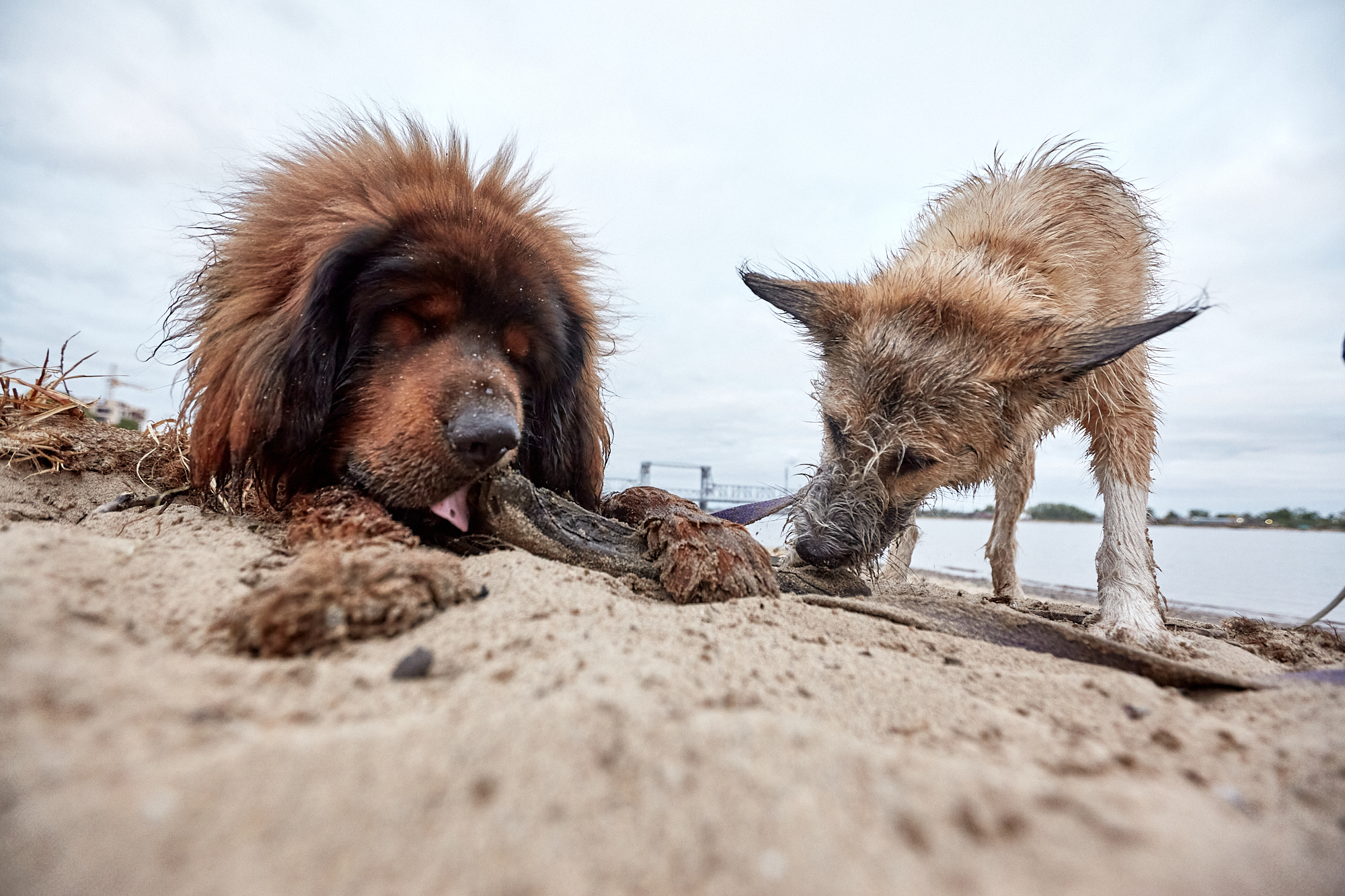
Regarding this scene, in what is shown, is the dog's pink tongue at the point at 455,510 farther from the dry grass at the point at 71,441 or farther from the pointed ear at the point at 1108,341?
the pointed ear at the point at 1108,341

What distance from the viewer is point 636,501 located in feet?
10.1

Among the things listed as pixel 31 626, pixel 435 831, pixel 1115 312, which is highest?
pixel 1115 312

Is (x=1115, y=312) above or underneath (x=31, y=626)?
above

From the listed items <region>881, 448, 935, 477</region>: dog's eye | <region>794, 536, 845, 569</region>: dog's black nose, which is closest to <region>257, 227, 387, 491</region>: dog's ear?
<region>794, 536, 845, 569</region>: dog's black nose

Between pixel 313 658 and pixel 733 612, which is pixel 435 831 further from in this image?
pixel 733 612

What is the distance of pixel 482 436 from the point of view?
2.05m

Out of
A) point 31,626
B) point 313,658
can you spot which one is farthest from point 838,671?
point 31,626

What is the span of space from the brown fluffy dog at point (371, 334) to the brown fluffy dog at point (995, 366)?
76.9 inches

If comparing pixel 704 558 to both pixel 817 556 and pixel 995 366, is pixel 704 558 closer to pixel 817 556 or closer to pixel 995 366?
pixel 817 556

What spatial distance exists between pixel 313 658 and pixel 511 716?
545 mm

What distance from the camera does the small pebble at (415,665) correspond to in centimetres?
113

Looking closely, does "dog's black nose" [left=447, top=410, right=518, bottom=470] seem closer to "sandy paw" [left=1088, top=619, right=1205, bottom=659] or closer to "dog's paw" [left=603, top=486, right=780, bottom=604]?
"dog's paw" [left=603, top=486, right=780, bottom=604]

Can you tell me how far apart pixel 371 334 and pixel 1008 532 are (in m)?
5.26

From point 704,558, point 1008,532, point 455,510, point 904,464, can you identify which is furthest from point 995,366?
point 455,510
